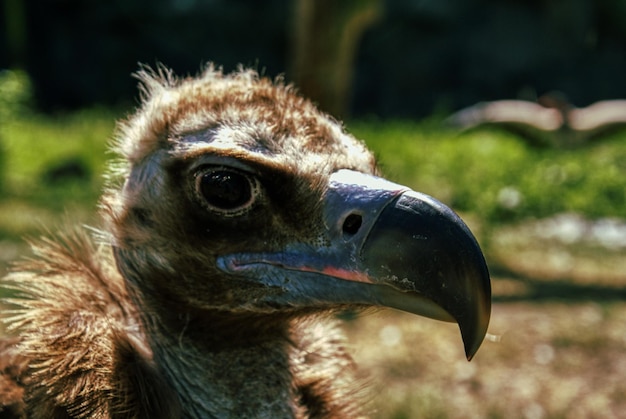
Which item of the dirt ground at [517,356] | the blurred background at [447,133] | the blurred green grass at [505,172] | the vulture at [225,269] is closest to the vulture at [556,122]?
the blurred background at [447,133]

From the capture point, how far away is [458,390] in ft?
14.0

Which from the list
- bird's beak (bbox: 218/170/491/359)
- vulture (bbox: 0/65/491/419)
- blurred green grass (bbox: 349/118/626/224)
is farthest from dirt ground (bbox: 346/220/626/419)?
bird's beak (bbox: 218/170/491/359)

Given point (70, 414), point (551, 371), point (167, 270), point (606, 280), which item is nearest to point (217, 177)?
point (167, 270)

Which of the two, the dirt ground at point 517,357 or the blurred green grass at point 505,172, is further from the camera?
the blurred green grass at point 505,172

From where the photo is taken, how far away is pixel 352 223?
180cm

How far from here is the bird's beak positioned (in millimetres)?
1689

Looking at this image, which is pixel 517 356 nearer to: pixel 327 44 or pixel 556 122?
pixel 327 44

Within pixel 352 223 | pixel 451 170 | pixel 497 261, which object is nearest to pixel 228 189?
pixel 352 223

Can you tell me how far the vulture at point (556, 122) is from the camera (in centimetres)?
1043

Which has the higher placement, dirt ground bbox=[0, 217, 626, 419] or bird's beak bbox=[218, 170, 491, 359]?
dirt ground bbox=[0, 217, 626, 419]

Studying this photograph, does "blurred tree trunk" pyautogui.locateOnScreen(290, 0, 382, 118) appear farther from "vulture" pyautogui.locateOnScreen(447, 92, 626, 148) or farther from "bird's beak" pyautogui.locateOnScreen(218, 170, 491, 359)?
"bird's beak" pyautogui.locateOnScreen(218, 170, 491, 359)

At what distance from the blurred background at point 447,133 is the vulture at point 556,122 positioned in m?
0.03

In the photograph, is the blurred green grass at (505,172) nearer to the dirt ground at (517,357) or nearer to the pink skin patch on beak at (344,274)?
the dirt ground at (517,357)

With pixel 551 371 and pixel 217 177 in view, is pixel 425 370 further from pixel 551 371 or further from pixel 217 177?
pixel 217 177
